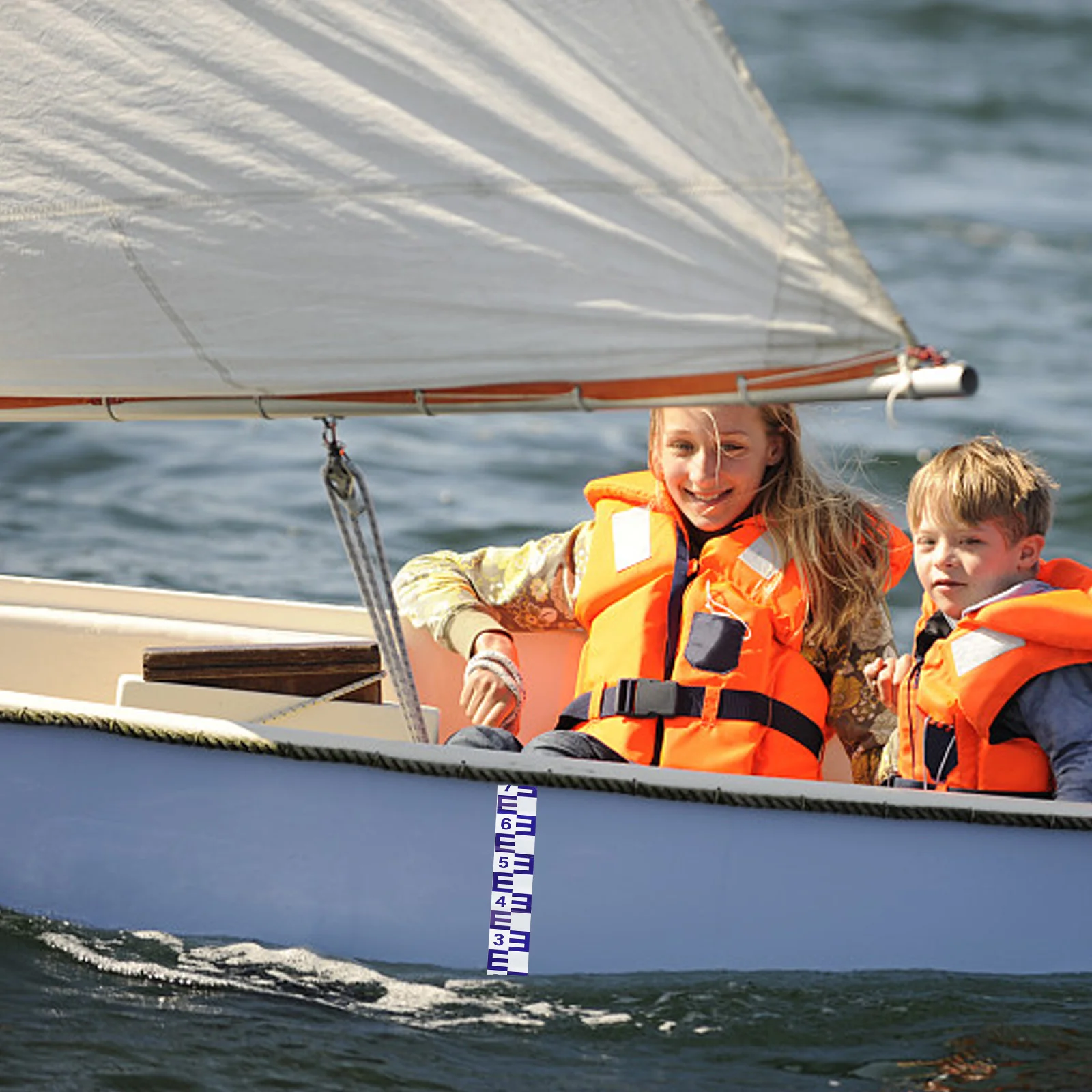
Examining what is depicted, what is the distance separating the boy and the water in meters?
0.28

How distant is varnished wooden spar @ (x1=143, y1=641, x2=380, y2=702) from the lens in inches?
138

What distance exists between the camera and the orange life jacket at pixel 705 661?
338 centimetres

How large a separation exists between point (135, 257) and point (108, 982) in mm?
1254

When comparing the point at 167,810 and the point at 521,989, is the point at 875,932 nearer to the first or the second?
the point at 521,989

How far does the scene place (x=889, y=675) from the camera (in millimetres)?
3256

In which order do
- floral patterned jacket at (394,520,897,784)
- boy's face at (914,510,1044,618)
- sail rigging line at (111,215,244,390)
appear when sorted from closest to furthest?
sail rigging line at (111,215,244,390), boy's face at (914,510,1044,618), floral patterned jacket at (394,520,897,784)

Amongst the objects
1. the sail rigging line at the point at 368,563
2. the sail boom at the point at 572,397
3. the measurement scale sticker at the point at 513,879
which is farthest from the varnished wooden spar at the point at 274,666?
the measurement scale sticker at the point at 513,879

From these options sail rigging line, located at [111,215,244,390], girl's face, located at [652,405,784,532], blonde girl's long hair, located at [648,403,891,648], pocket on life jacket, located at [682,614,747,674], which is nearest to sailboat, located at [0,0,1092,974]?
sail rigging line, located at [111,215,244,390]

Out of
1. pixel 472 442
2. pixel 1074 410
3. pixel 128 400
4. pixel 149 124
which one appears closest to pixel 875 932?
pixel 128 400

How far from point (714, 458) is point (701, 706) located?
0.45 meters

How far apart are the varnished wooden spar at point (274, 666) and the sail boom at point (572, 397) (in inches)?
22.0

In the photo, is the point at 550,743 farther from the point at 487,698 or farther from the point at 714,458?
the point at 714,458

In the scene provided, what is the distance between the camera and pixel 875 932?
3.16 meters

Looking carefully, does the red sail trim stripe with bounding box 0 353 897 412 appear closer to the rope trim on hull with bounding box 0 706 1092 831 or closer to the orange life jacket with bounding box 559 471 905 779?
the rope trim on hull with bounding box 0 706 1092 831
